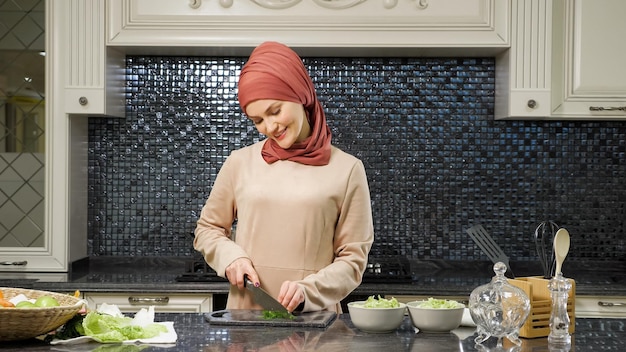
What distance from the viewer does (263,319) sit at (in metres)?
1.93

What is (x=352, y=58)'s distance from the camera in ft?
12.0

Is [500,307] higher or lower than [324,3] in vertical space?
lower

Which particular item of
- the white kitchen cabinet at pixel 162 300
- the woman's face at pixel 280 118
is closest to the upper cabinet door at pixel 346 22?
the white kitchen cabinet at pixel 162 300

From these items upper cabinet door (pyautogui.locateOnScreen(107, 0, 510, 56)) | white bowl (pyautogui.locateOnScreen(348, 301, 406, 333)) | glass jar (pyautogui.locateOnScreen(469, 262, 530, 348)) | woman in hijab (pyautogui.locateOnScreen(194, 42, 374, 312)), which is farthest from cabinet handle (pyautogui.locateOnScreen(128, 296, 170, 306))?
glass jar (pyautogui.locateOnScreen(469, 262, 530, 348))

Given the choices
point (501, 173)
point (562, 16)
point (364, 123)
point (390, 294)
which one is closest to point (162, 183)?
point (364, 123)

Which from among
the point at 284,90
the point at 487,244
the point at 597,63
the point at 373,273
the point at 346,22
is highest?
the point at 346,22

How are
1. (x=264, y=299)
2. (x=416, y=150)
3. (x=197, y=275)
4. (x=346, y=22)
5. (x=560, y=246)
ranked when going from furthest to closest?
(x=416, y=150) → (x=346, y=22) → (x=197, y=275) → (x=264, y=299) → (x=560, y=246)

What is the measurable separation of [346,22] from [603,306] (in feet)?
4.76

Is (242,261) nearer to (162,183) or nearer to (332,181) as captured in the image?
(332,181)

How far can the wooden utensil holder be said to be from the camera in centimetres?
180

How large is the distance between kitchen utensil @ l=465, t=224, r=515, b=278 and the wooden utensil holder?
54.6 inches

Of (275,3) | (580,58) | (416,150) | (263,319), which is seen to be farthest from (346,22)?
(263,319)

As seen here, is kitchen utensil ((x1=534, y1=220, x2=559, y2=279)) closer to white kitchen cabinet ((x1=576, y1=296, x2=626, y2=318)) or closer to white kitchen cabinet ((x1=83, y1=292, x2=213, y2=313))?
white kitchen cabinet ((x1=576, y1=296, x2=626, y2=318))

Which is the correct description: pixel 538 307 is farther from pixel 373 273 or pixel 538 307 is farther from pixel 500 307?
pixel 373 273
